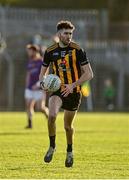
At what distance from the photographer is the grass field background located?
11234 mm

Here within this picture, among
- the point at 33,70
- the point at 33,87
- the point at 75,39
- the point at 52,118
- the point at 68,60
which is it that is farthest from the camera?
the point at 75,39

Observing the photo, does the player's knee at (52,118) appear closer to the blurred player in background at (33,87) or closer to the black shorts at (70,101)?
the black shorts at (70,101)

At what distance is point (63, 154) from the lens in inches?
562

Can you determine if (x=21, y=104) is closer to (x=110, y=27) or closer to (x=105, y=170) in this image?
(x=110, y=27)

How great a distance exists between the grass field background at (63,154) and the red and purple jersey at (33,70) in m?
1.38

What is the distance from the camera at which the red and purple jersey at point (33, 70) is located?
853 inches

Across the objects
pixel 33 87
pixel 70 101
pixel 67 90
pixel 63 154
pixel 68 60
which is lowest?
pixel 63 154

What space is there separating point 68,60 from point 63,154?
2.58m

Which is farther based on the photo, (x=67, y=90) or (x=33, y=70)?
(x=33, y=70)

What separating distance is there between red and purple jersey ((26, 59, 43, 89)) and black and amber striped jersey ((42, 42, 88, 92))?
9.22m

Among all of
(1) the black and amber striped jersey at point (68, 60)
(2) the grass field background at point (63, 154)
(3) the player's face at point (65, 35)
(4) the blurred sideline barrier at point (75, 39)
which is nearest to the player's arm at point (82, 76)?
(1) the black and amber striped jersey at point (68, 60)

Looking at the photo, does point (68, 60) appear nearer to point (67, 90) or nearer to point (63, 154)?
point (67, 90)

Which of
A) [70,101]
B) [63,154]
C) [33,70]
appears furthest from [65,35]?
[33,70]

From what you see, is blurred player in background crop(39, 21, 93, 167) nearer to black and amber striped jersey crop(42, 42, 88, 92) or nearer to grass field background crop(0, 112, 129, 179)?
black and amber striped jersey crop(42, 42, 88, 92)
